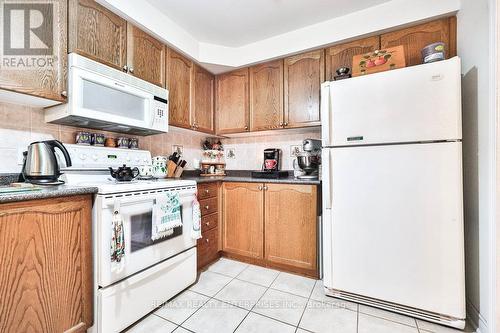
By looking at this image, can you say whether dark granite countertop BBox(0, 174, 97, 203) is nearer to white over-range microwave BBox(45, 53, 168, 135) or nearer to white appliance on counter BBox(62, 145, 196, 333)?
white appliance on counter BBox(62, 145, 196, 333)

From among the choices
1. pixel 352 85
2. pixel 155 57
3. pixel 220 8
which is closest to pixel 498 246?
pixel 352 85

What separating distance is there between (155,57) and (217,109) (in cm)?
93

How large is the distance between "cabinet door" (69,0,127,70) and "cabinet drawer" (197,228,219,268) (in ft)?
5.38

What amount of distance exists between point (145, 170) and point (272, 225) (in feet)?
4.16

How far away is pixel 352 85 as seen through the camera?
5.20ft

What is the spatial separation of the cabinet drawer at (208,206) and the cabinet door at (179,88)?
2.70ft

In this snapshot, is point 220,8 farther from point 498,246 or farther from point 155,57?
point 498,246

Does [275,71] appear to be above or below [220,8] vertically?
below

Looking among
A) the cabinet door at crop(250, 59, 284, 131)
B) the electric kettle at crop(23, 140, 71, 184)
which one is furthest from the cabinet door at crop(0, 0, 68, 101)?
the cabinet door at crop(250, 59, 284, 131)

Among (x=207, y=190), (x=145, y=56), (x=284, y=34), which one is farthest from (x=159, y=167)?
(x=284, y=34)

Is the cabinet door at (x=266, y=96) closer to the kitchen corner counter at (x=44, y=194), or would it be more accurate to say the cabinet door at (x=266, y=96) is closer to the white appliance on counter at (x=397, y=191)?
the white appliance on counter at (x=397, y=191)

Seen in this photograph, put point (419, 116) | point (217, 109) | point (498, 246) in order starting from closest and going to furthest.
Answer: point (498, 246) → point (419, 116) → point (217, 109)

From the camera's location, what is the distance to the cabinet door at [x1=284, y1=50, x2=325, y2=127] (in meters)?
2.21

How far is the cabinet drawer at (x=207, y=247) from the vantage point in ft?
6.95
